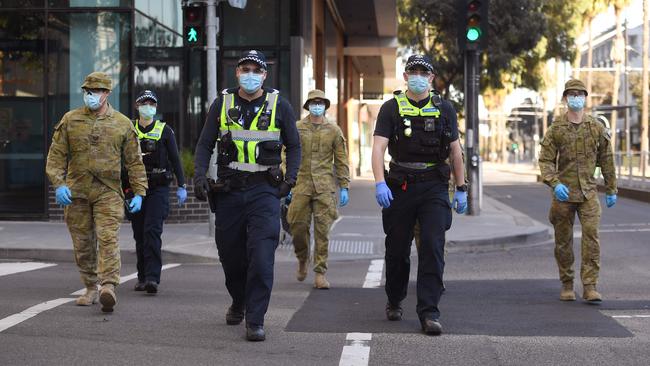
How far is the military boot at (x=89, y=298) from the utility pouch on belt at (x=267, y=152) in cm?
241

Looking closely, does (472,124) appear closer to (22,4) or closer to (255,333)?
(22,4)

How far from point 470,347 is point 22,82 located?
13.6m

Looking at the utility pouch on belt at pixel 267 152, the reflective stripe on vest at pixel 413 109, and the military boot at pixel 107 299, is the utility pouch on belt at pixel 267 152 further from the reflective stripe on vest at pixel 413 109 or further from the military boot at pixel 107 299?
the military boot at pixel 107 299

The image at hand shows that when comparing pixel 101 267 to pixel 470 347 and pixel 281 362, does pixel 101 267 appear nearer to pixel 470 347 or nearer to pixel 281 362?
pixel 281 362

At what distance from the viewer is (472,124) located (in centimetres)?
2036

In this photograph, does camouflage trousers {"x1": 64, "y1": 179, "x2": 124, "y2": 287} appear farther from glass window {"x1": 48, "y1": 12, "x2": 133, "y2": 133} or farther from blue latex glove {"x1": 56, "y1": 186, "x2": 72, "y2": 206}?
glass window {"x1": 48, "y1": 12, "x2": 133, "y2": 133}

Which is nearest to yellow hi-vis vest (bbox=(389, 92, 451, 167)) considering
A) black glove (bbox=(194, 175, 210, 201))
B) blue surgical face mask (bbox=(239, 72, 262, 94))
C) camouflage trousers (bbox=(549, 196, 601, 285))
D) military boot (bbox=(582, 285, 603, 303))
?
blue surgical face mask (bbox=(239, 72, 262, 94))

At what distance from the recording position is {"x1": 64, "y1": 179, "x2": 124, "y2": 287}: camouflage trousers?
29.2ft

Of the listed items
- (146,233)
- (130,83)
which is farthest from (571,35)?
(146,233)

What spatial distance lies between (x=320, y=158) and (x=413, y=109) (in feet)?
10.4

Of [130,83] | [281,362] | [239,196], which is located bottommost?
[281,362]

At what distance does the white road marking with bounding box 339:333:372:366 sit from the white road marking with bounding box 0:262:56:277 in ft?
18.1

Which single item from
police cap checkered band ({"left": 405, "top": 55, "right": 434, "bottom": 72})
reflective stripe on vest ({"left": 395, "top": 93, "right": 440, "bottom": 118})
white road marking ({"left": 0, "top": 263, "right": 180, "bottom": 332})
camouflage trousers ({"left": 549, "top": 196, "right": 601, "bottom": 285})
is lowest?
white road marking ({"left": 0, "top": 263, "right": 180, "bottom": 332})

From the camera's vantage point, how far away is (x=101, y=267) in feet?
29.1
